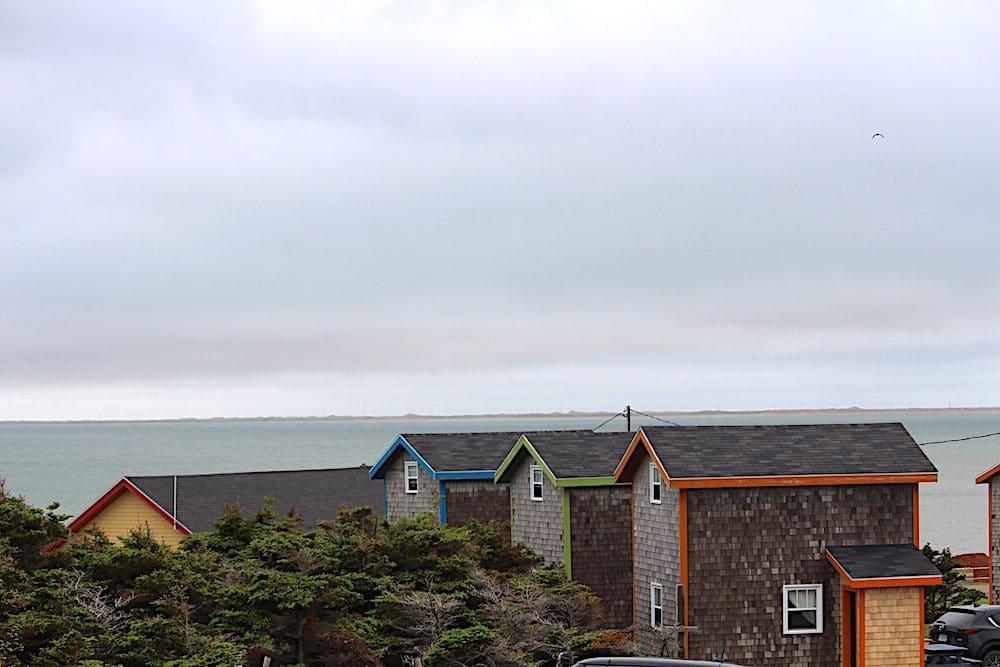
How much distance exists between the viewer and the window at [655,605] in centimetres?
3078

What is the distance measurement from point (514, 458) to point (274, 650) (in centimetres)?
1340

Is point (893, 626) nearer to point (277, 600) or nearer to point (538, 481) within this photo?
point (538, 481)

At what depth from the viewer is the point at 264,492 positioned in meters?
43.7

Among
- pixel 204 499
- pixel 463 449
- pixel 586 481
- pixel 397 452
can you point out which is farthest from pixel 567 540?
pixel 204 499

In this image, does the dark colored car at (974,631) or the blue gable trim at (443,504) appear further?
the blue gable trim at (443,504)

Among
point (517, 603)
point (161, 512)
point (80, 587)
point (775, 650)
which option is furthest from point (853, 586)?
point (161, 512)

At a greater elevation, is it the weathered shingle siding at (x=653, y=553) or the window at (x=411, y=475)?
the window at (x=411, y=475)

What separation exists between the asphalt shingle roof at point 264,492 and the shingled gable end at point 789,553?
541 inches

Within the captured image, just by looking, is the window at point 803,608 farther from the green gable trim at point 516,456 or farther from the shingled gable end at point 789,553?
the green gable trim at point 516,456

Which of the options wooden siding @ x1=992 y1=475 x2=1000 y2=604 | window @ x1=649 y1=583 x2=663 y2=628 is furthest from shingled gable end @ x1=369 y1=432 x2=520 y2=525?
wooden siding @ x1=992 y1=475 x2=1000 y2=604

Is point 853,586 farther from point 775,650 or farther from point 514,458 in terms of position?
point 514,458

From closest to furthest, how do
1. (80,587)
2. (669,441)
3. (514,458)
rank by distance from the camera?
(80,587)
(669,441)
(514,458)

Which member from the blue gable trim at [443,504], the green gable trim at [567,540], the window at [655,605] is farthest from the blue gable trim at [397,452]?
the window at [655,605]

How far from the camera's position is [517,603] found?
90.0ft
